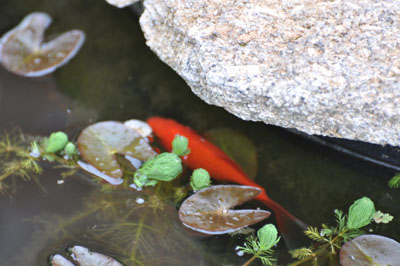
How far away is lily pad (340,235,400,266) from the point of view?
1789mm

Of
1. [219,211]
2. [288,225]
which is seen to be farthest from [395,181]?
[219,211]

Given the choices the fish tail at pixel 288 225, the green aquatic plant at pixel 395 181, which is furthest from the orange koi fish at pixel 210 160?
the green aquatic plant at pixel 395 181

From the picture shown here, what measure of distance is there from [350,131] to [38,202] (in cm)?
Answer: 147

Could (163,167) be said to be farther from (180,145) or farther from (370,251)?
(370,251)

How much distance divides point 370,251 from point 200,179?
79 cm

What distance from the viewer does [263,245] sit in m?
1.84

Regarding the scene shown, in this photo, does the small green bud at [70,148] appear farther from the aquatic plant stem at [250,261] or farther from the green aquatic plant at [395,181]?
the green aquatic plant at [395,181]

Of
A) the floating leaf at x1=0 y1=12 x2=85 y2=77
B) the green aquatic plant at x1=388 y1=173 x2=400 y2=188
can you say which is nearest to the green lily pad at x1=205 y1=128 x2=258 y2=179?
the green aquatic plant at x1=388 y1=173 x2=400 y2=188

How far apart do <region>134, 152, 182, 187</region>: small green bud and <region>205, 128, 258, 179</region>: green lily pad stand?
0.35 metres

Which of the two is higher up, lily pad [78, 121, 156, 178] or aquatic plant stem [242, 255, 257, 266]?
lily pad [78, 121, 156, 178]

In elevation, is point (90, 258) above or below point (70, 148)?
below

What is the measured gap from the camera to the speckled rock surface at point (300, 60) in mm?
1697

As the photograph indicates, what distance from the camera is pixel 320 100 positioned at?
1.70m

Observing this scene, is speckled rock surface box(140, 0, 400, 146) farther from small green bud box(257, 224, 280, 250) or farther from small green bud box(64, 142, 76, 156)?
small green bud box(64, 142, 76, 156)
